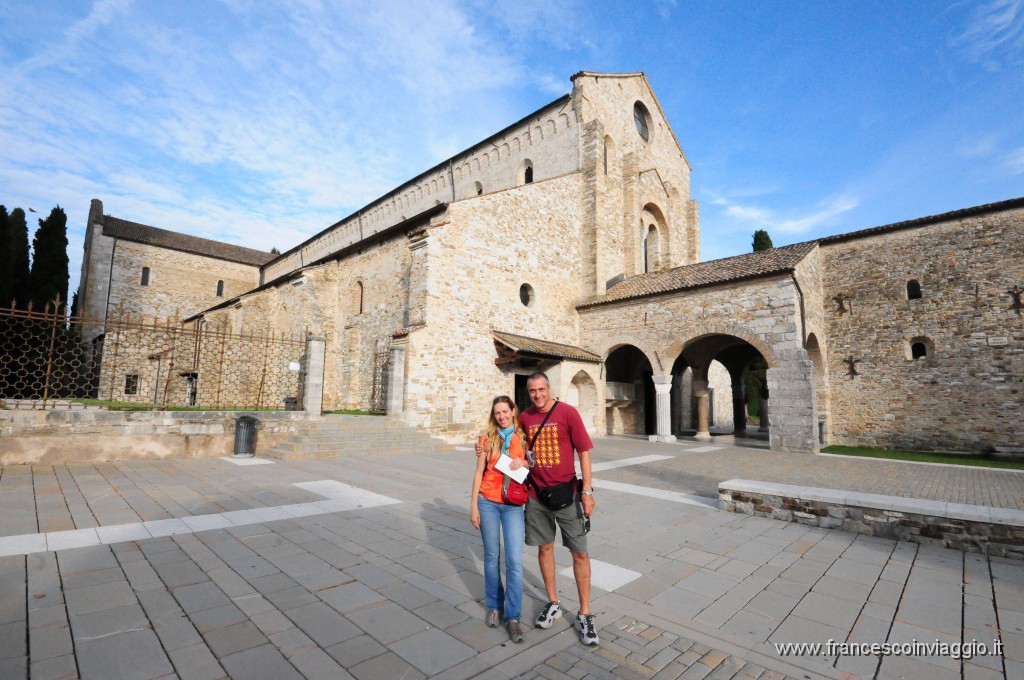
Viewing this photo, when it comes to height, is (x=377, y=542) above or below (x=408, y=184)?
below

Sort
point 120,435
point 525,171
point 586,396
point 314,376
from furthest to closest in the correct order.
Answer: point 525,171, point 586,396, point 314,376, point 120,435

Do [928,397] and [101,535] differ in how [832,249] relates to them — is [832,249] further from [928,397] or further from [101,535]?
[101,535]

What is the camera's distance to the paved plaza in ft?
8.55

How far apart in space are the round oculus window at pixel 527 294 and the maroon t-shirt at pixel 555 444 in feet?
45.5

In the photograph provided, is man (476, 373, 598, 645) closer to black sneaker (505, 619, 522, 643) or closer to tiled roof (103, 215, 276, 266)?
black sneaker (505, 619, 522, 643)

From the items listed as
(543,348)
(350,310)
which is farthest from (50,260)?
(543,348)

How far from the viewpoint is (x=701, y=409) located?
61.1 ft

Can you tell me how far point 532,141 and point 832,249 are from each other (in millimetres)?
12964

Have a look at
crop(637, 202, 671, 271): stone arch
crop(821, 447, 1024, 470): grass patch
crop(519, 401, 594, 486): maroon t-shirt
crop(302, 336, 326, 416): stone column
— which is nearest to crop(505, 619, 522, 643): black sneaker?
crop(519, 401, 594, 486): maroon t-shirt

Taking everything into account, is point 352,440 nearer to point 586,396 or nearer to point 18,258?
point 586,396

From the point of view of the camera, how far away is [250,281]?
36.5 metres

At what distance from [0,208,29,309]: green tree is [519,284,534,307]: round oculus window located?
2537 centimetres

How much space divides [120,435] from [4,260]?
73.8ft

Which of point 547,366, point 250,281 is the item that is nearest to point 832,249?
point 547,366
